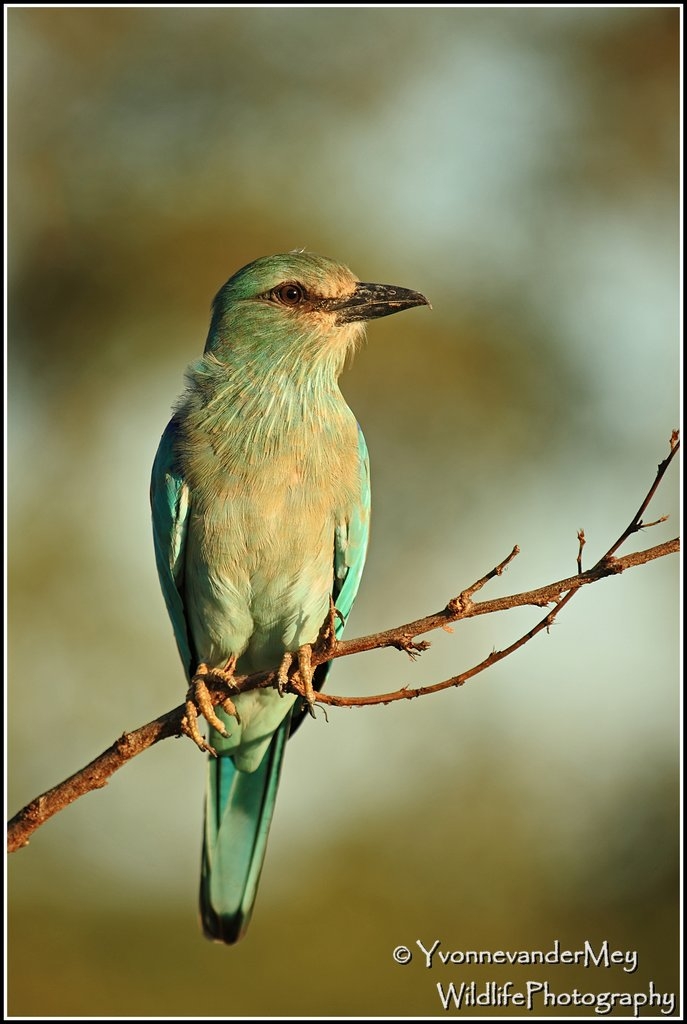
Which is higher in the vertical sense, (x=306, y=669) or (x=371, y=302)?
(x=371, y=302)

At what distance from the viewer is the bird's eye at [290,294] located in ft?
14.3

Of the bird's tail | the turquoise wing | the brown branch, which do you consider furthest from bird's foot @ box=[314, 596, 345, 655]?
the bird's tail

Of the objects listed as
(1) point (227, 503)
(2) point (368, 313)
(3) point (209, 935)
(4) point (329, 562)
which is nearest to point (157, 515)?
(1) point (227, 503)

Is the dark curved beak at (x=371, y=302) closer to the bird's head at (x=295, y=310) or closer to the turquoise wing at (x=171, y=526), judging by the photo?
the bird's head at (x=295, y=310)

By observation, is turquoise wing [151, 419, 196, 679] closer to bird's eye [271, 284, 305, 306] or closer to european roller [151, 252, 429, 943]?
european roller [151, 252, 429, 943]

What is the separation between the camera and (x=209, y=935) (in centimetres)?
457

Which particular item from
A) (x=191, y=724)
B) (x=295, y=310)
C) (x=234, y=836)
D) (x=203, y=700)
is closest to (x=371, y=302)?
(x=295, y=310)

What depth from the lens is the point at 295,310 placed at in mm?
4359

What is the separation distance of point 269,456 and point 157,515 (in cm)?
54

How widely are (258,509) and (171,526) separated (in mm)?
379

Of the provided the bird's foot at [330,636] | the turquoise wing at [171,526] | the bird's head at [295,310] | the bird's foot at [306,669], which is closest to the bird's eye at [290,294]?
the bird's head at [295,310]

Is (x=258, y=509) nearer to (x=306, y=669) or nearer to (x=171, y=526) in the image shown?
(x=171, y=526)

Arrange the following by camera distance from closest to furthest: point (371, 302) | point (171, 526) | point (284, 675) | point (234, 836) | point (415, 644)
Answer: point (415, 644) → point (284, 675) → point (171, 526) → point (371, 302) → point (234, 836)

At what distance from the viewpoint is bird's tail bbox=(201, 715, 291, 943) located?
455 cm
